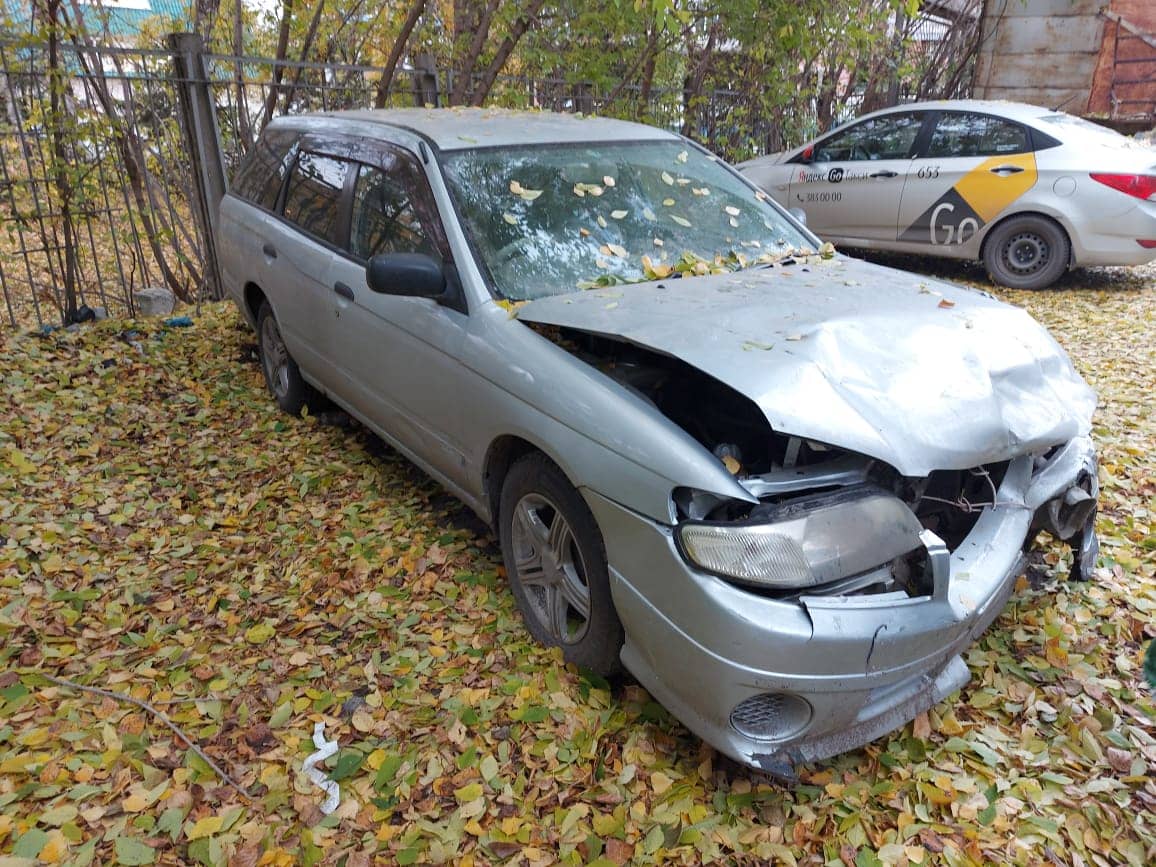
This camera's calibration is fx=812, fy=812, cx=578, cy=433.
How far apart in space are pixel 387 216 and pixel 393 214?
46 millimetres

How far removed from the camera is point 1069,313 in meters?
7.14

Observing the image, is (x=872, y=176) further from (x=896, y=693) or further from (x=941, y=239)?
(x=896, y=693)

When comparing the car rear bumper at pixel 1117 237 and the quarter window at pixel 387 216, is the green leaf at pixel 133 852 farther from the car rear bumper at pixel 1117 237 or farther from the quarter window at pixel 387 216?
the car rear bumper at pixel 1117 237

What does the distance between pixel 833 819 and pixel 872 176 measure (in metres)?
7.37

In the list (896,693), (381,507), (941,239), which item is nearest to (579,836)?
(896,693)

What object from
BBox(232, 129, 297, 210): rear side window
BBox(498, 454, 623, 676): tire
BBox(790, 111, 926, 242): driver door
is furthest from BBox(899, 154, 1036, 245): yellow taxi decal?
BBox(498, 454, 623, 676): tire

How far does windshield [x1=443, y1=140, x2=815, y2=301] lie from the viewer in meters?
3.22

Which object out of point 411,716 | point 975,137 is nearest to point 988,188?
point 975,137

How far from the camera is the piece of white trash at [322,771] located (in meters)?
2.40

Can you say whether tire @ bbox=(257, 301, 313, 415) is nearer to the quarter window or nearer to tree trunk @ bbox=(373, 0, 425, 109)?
the quarter window

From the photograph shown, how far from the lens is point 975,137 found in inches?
305

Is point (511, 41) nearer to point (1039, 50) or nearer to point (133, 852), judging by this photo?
point (133, 852)

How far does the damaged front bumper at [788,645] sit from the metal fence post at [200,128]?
5.96 meters

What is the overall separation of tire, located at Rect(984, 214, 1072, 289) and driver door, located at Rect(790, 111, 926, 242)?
0.97 m
